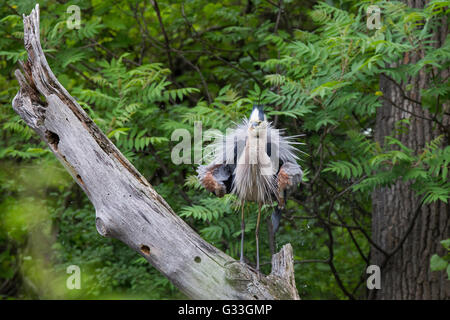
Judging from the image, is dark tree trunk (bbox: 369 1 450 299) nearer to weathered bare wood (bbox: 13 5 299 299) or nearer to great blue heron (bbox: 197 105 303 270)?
great blue heron (bbox: 197 105 303 270)

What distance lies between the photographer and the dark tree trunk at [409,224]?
4.09 meters

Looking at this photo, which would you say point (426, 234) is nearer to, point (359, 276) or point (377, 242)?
point (377, 242)

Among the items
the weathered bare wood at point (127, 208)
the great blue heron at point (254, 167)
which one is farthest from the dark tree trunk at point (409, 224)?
the weathered bare wood at point (127, 208)

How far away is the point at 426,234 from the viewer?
414 cm

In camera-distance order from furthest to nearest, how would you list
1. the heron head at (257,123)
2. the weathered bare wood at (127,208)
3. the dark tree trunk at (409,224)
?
the dark tree trunk at (409,224)
the heron head at (257,123)
the weathered bare wood at (127,208)

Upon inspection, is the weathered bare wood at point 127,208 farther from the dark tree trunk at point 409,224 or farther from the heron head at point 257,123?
the dark tree trunk at point 409,224

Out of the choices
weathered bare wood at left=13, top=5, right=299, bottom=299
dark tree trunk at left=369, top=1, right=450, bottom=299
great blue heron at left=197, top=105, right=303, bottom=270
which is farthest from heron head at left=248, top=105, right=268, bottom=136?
dark tree trunk at left=369, top=1, right=450, bottom=299

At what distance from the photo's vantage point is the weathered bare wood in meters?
2.40

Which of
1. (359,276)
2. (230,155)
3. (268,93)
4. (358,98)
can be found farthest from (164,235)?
(359,276)

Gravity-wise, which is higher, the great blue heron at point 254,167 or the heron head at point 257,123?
the heron head at point 257,123

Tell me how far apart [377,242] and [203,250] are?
257 centimetres

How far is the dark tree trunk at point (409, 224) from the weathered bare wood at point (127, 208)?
2043mm

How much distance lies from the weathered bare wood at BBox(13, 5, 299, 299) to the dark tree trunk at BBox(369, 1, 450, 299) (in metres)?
2.04
